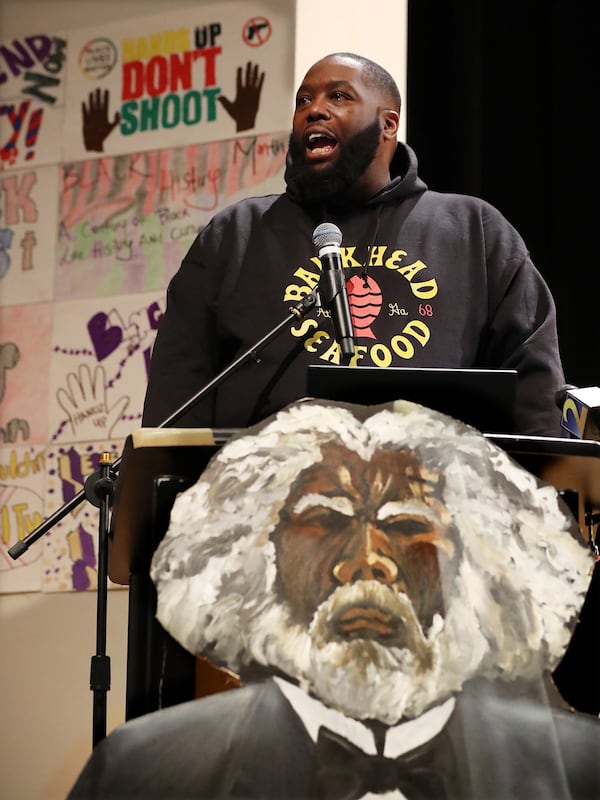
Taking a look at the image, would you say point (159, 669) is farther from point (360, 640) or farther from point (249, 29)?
point (249, 29)

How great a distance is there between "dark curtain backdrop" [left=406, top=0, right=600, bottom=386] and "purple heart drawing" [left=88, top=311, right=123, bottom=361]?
112 cm

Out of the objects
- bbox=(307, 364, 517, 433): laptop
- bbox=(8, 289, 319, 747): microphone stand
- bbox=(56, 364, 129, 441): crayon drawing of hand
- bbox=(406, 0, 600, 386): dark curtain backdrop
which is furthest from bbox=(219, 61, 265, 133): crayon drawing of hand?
bbox=(307, 364, 517, 433): laptop

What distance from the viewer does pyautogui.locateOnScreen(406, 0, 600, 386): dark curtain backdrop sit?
3383mm

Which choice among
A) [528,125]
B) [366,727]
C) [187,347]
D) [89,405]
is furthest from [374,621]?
[89,405]

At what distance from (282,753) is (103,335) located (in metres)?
2.71

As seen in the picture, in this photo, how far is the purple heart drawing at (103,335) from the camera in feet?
13.0

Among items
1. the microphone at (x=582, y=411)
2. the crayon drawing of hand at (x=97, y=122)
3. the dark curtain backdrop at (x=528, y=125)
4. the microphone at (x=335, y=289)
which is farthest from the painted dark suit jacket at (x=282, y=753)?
the crayon drawing of hand at (x=97, y=122)

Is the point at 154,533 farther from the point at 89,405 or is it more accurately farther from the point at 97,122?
the point at 97,122

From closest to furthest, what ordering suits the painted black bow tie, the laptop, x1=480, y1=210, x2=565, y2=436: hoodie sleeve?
1. the painted black bow tie
2. the laptop
3. x1=480, y1=210, x2=565, y2=436: hoodie sleeve

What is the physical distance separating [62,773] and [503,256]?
2.01 metres

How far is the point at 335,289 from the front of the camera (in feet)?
6.91

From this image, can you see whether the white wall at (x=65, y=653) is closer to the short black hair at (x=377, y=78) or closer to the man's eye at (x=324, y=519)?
the short black hair at (x=377, y=78)

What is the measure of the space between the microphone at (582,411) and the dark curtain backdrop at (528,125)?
4.87 ft

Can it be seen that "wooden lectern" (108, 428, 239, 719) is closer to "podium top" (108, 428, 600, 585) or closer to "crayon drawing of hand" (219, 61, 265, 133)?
"podium top" (108, 428, 600, 585)
